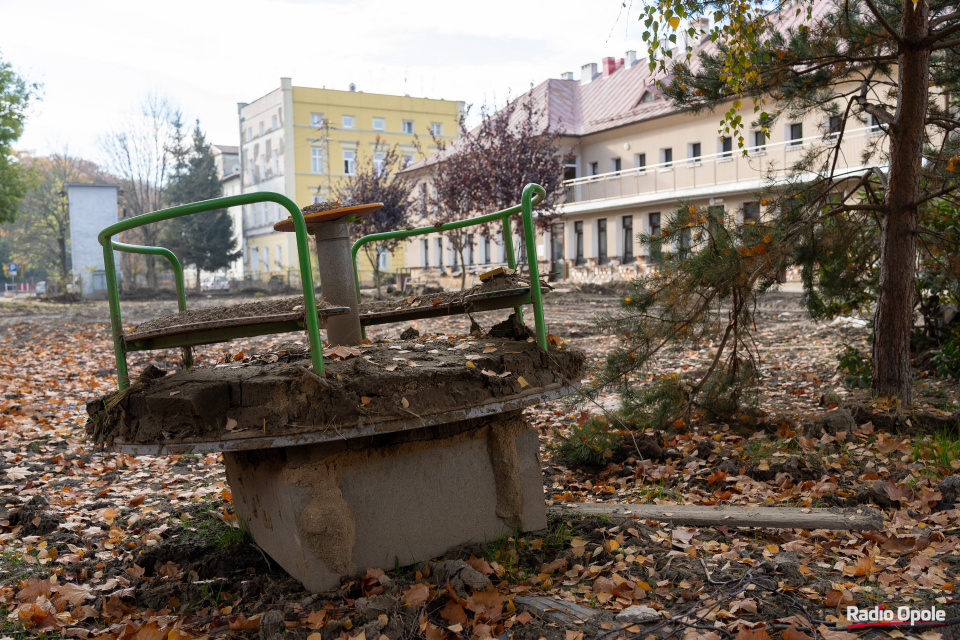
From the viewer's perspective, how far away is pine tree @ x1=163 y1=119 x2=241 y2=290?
154 ft

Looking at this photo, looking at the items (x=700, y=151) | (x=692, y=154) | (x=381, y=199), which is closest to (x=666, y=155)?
(x=692, y=154)

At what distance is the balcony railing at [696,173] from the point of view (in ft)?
74.7

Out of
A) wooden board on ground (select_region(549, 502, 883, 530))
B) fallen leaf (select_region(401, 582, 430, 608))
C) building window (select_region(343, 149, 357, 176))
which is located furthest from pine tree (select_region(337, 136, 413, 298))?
building window (select_region(343, 149, 357, 176))

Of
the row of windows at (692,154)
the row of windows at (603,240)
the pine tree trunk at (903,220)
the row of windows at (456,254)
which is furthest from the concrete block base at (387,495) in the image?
the row of windows at (456,254)

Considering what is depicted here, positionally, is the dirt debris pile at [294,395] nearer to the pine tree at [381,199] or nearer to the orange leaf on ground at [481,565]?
the orange leaf on ground at [481,565]

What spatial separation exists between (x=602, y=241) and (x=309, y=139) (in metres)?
25.8

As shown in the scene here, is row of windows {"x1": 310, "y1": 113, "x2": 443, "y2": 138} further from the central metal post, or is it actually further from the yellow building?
the central metal post

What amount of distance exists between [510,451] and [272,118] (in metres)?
52.4

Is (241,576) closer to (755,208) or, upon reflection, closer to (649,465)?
(649,465)

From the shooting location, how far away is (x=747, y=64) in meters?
5.11

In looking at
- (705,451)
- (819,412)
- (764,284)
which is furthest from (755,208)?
(705,451)

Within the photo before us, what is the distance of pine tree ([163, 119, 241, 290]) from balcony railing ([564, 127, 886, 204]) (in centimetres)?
2500

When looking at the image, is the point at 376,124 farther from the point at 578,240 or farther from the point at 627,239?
the point at 627,239

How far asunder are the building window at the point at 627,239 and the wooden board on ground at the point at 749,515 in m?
27.8
